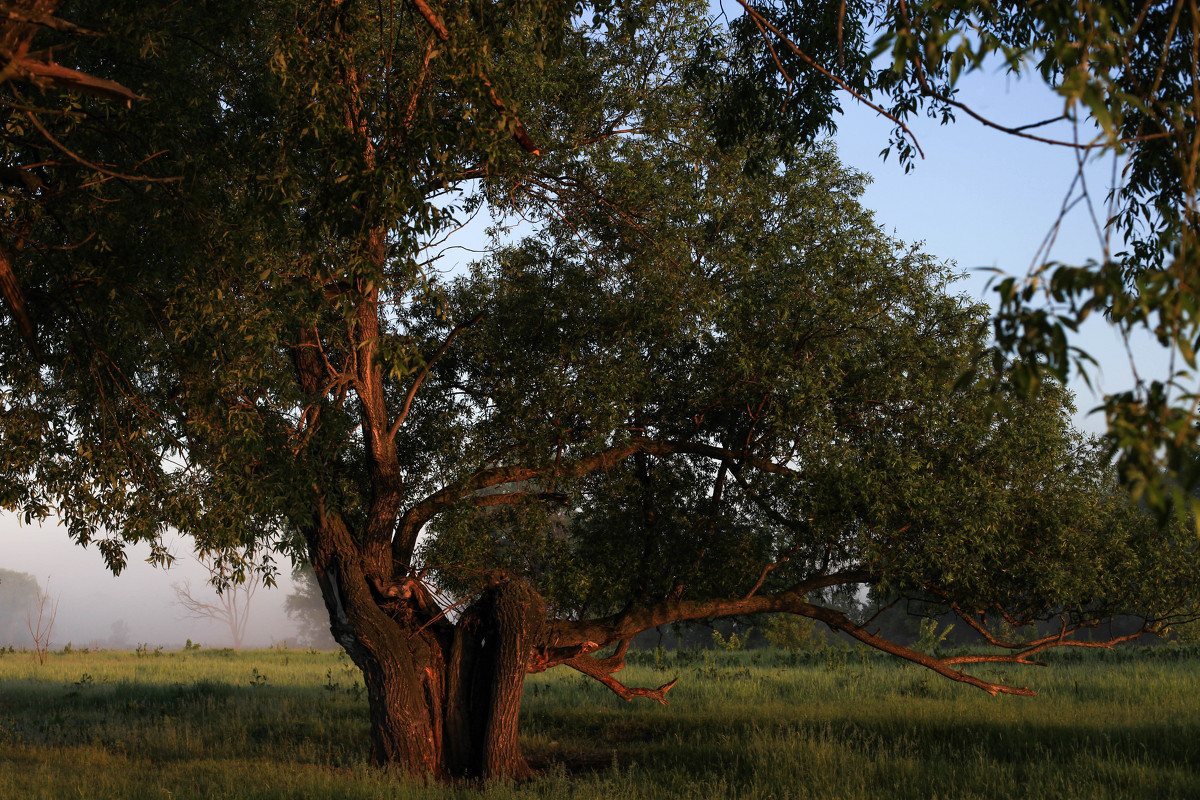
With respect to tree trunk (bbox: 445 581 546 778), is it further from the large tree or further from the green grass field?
the green grass field

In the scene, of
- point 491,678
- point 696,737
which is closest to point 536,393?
point 491,678

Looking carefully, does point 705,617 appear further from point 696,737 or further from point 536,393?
point 536,393

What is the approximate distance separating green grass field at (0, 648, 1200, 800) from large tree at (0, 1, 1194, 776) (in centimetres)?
172

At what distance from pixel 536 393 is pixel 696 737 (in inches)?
266

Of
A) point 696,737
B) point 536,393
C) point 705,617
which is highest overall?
point 536,393

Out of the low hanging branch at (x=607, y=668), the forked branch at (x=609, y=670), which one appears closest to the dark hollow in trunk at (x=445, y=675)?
the low hanging branch at (x=607, y=668)

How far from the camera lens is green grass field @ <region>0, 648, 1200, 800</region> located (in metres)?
11.1

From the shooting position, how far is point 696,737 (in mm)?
15047

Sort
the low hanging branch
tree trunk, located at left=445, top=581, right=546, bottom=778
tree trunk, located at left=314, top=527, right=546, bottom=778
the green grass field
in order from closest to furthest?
1. the green grass field
2. tree trunk, located at left=314, top=527, right=546, bottom=778
3. tree trunk, located at left=445, top=581, right=546, bottom=778
4. the low hanging branch

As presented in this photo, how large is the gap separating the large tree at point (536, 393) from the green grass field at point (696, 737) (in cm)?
172

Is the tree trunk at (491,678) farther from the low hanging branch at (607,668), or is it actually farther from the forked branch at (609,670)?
the forked branch at (609,670)

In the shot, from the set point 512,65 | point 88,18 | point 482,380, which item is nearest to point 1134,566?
point 482,380

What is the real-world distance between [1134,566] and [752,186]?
8.16m

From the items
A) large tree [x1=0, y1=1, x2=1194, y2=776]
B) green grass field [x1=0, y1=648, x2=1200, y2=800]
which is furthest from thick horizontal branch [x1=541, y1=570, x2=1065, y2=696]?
green grass field [x1=0, y1=648, x2=1200, y2=800]
